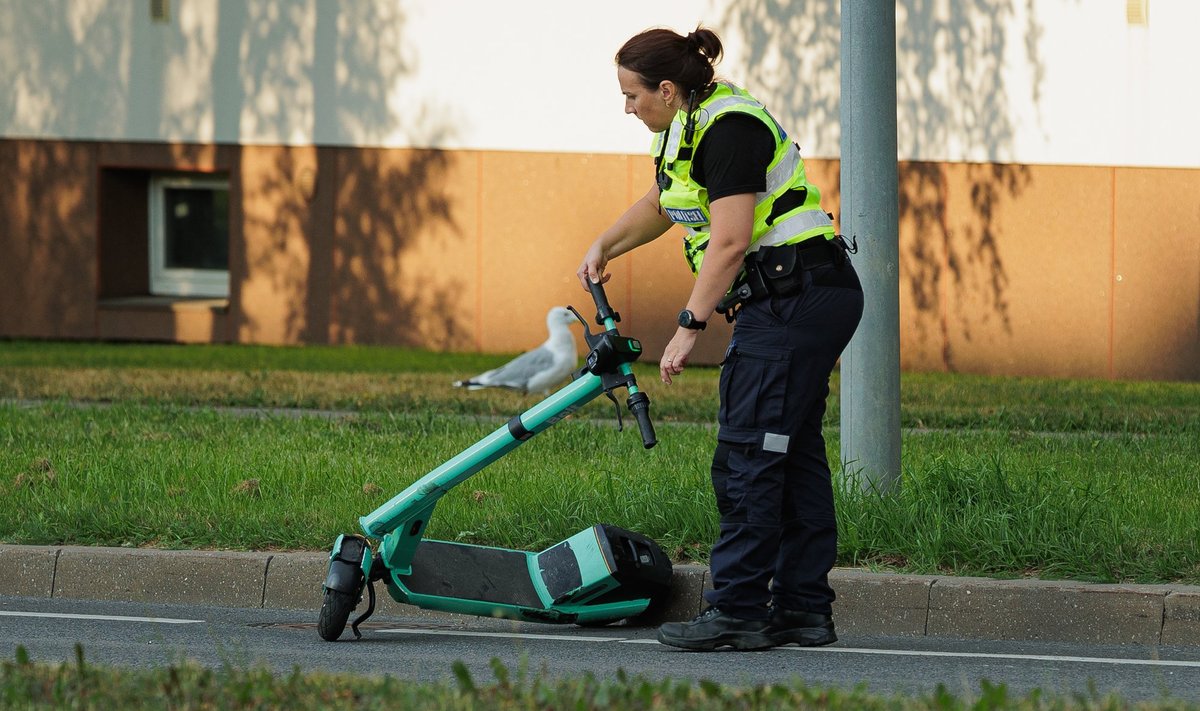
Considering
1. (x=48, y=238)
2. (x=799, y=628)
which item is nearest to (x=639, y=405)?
(x=799, y=628)

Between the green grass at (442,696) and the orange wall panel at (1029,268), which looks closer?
the green grass at (442,696)

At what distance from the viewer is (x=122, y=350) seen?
15.4 m

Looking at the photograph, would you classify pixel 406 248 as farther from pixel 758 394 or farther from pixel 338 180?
pixel 758 394

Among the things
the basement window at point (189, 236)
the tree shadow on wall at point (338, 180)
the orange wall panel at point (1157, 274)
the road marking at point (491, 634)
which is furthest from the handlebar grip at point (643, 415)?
the basement window at point (189, 236)

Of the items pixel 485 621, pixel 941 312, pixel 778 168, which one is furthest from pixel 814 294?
pixel 941 312

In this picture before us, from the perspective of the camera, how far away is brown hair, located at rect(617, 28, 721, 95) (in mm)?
5312

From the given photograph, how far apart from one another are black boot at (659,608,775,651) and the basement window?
11.7m

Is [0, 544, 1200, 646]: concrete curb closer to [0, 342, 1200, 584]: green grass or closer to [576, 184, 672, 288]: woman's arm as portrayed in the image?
[0, 342, 1200, 584]: green grass

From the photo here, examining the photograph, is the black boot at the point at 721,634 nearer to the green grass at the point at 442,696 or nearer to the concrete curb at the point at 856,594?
the concrete curb at the point at 856,594

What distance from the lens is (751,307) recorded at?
5418mm

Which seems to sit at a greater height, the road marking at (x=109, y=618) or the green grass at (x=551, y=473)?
the green grass at (x=551, y=473)

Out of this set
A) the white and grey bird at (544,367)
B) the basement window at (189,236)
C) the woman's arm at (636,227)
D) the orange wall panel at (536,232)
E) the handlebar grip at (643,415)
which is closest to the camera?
the handlebar grip at (643,415)

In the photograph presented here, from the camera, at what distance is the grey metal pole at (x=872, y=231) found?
22.3 ft

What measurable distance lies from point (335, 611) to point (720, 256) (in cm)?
167
